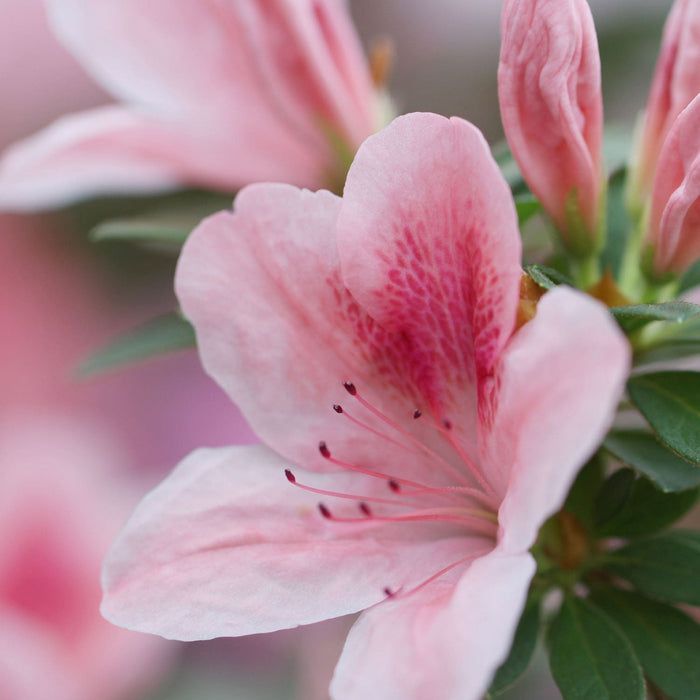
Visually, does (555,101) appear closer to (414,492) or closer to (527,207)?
(527,207)

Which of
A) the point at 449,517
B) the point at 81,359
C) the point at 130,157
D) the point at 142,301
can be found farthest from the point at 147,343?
the point at 142,301

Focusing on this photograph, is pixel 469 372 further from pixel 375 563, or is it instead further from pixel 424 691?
pixel 424 691

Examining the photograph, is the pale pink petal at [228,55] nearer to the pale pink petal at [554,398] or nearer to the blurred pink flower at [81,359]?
the pale pink petal at [554,398]

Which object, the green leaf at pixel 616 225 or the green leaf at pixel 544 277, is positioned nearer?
the green leaf at pixel 544 277

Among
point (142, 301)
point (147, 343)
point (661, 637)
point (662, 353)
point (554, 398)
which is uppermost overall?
point (554, 398)

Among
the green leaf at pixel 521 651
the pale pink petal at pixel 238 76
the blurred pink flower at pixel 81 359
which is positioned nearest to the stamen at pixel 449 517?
the green leaf at pixel 521 651

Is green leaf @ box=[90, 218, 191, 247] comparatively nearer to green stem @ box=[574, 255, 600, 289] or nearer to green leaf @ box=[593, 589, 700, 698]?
green stem @ box=[574, 255, 600, 289]

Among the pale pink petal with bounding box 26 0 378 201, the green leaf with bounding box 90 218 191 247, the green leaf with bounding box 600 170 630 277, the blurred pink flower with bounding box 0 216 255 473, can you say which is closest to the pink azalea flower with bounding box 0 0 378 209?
the pale pink petal with bounding box 26 0 378 201

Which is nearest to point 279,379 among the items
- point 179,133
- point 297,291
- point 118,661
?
point 297,291
